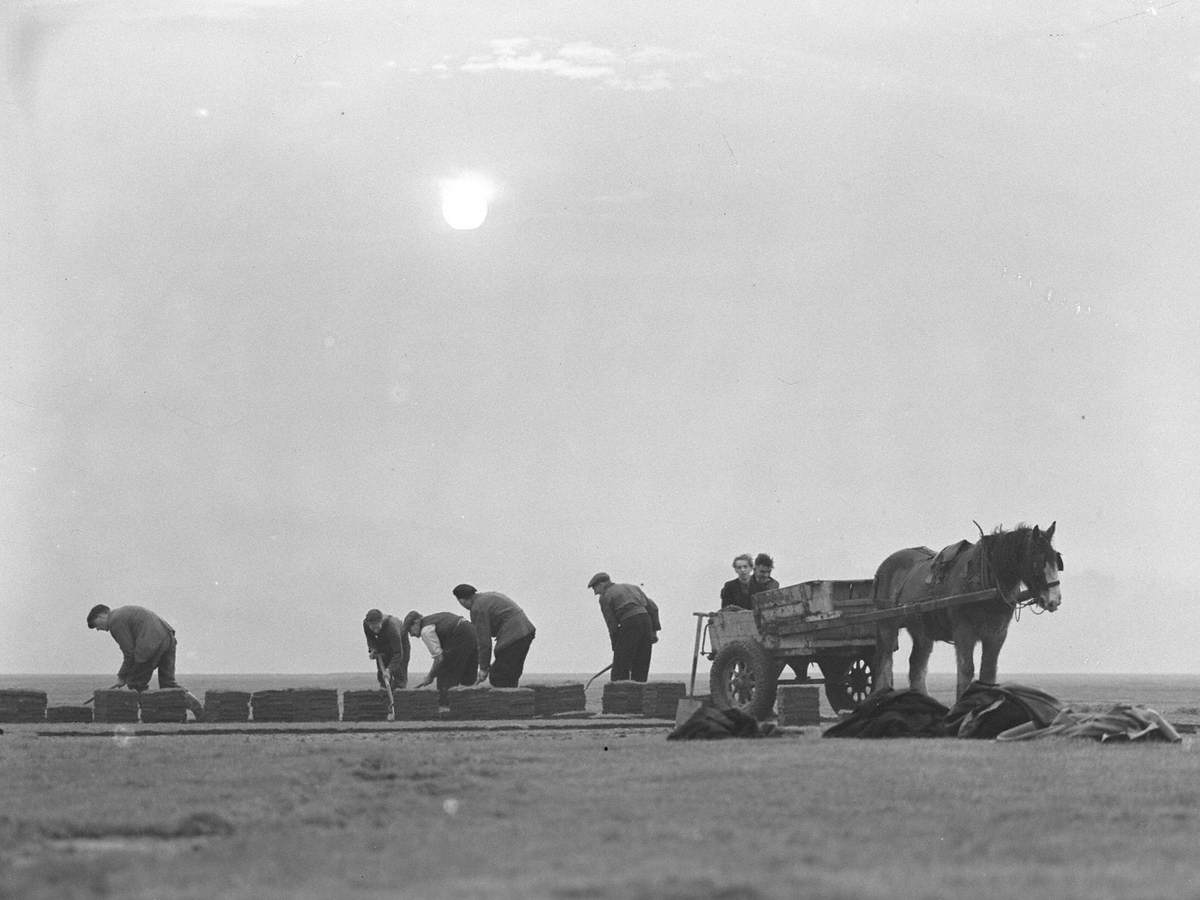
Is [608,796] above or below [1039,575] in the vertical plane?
below

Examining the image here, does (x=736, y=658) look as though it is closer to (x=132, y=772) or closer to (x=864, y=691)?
(x=864, y=691)

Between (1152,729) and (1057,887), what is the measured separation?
32.1 ft

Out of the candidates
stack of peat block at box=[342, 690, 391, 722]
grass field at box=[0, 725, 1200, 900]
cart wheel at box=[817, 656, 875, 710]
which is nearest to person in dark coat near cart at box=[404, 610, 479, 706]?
stack of peat block at box=[342, 690, 391, 722]

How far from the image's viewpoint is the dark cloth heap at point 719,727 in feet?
57.6

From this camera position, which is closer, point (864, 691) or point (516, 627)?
point (864, 691)

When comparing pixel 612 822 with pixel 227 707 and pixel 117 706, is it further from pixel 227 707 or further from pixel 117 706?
pixel 117 706

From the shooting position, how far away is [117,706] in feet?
83.5

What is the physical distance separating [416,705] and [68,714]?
16.2 ft

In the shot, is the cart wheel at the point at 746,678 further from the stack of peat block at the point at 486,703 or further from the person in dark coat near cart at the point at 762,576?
the stack of peat block at the point at 486,703

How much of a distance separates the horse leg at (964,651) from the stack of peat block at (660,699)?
4769 millimetres

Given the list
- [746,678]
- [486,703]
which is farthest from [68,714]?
[746,678]

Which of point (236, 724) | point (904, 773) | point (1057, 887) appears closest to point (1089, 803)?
point (904, 773)

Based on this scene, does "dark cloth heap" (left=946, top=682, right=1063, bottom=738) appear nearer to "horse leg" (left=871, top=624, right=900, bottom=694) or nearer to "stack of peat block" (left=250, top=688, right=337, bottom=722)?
"horse leg" (left=871, top=624, right=900, bottom=694)

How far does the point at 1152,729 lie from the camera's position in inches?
669
